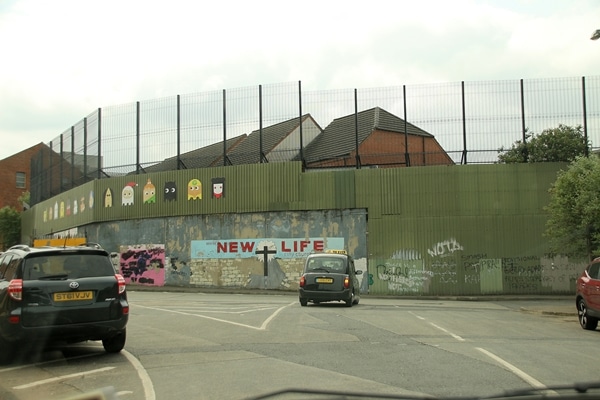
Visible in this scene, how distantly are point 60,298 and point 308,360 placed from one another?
3.69 meters

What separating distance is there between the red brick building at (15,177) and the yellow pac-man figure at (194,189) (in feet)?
137

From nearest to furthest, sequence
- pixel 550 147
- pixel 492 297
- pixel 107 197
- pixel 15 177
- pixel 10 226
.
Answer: pixel 492 297, pixel 550 147, pixel 107 197, pixel 10 226, pixel 15 177

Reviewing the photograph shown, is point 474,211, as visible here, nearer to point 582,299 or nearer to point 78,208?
point 582,299

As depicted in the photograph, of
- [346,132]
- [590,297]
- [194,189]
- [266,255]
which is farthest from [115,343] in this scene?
[346,132]

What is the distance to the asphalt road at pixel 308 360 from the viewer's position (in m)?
7.21

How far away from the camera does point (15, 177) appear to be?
69500 millimetres

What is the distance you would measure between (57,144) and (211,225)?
73.1ft

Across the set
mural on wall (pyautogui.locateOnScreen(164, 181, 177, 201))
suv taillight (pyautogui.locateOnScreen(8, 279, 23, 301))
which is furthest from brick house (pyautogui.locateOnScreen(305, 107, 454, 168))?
suv taillight (pyautogui.locateOnScreen(8, 279, 23, 301))

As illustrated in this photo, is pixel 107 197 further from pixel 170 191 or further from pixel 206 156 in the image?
pixel 206 156

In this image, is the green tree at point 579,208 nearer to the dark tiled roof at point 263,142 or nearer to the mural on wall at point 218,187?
the dark tiled roof at point 263,142

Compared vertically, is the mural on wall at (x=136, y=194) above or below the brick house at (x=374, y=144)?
below

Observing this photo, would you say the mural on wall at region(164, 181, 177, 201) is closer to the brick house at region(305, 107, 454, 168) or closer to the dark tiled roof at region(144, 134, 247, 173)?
the dark tiled roof at region(144, 134, 247, 173)

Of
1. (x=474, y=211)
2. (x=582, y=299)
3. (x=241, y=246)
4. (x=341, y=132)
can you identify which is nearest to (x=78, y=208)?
(x=241, y=246)

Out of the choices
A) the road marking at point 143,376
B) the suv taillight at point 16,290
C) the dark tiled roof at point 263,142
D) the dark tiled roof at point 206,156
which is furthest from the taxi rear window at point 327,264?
the dark tiled roof at point 206,156
